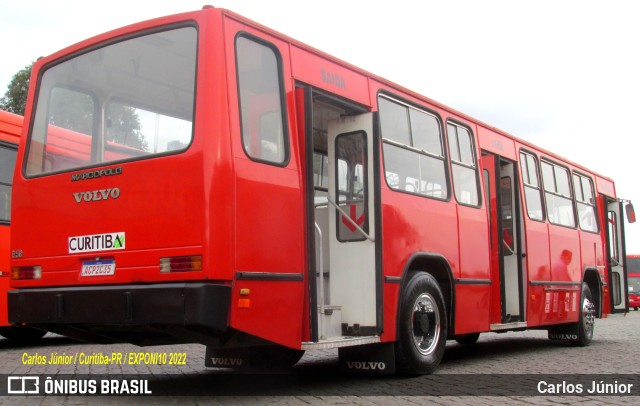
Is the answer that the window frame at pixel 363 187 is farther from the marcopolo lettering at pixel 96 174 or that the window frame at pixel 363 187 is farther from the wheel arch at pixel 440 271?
the marcopolo lettering at pixel 96 174

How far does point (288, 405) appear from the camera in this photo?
629 cm

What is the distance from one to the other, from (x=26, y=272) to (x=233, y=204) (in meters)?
2.35

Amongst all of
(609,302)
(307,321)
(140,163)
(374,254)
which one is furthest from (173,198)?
(609,302)

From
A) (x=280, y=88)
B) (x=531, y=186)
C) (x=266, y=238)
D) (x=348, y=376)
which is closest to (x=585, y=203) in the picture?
(x=531, y=186)

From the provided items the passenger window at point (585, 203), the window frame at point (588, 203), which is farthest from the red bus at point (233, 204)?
the passenger window at point (585, 203)

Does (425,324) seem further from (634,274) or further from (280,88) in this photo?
(634,274)

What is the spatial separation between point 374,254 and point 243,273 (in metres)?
1.99

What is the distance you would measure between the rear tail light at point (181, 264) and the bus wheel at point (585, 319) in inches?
353

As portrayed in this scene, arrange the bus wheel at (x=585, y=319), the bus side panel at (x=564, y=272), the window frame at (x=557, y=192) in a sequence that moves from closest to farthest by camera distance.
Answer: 1. the bus side panel at (x=564, y=272)
2. the window frame at (x=557, y=192)
3. the bus wheel at (x=585, y=319)

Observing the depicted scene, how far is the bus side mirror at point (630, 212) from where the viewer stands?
16047 mm

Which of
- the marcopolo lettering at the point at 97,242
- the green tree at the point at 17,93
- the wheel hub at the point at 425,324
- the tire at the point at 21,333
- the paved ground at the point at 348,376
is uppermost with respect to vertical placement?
the green tree at the point at 17,93

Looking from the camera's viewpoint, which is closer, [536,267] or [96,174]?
[96,174]

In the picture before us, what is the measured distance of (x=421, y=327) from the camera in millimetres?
8281

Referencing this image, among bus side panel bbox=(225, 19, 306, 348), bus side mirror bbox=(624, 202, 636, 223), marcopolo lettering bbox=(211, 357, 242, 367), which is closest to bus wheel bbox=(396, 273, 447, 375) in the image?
marcopolo lettering bbox=(211, 357, 242, 367)
